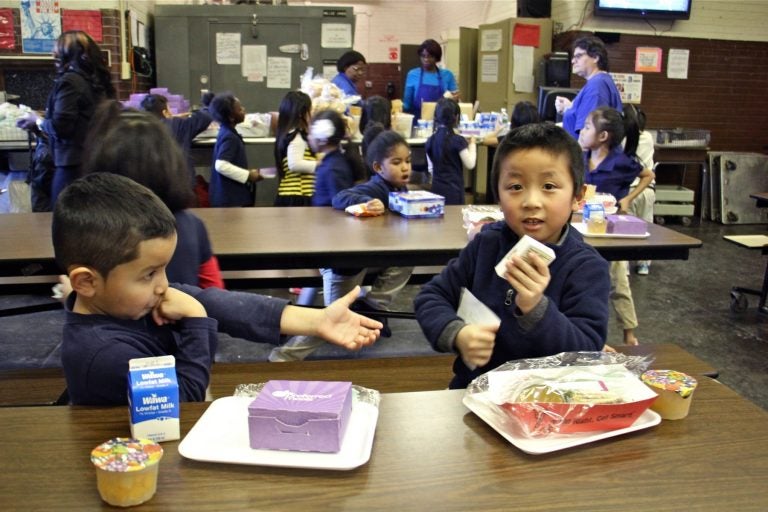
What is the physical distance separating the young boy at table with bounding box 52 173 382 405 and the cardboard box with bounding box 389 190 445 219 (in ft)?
6.43

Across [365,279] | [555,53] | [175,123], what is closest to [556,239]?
[365,279]

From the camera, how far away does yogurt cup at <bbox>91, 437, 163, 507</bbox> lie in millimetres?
891

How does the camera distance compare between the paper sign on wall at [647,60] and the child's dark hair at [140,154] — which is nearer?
the child's dark hair at [140,154]

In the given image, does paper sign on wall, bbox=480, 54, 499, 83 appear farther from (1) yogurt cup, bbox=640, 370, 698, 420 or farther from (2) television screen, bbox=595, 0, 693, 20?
(1) yogurt cup, bbox=640, 370, 698, 420

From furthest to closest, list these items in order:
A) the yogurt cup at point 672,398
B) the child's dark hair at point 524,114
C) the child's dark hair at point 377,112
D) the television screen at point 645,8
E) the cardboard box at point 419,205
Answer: the television screen at point 645,8
the child's dark hair at point 524,114
the child's dark hair at point 377,112
the cardboard box at point 419,205
the yogurt cup at point 672,398

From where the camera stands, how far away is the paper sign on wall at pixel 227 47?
309 inches

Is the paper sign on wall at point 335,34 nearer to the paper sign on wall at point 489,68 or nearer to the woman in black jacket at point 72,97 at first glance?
→ the paper sign on wall at point 489,68

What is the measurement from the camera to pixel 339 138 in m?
3.91

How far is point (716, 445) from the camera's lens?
1.07 m

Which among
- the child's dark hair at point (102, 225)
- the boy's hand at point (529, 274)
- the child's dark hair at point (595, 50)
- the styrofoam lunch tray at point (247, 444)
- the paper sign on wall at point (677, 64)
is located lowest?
the styrofoam lunch tray at point (247, 444)

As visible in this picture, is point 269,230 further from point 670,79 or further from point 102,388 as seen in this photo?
point 670,79

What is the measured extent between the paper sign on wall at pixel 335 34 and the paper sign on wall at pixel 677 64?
152 inches

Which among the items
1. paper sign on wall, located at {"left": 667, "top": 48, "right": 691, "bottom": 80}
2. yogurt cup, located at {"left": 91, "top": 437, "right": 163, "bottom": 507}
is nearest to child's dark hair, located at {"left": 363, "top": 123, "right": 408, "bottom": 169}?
yogurt cup, located at {"left": 91, "top": 437, "right": 163, "bottom": 507}

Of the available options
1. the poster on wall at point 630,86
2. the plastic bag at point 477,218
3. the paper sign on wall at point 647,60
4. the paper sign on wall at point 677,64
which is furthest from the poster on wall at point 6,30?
the paper sign on wall at point 677,64
